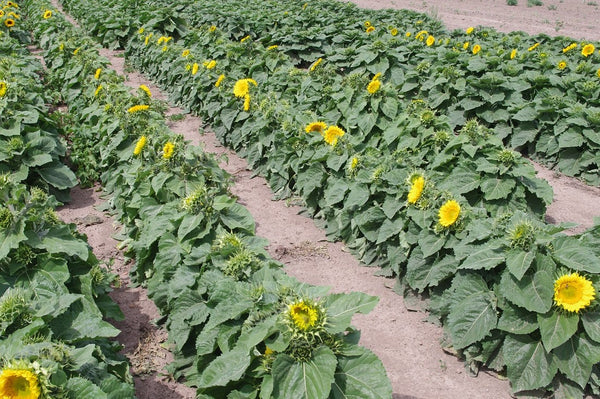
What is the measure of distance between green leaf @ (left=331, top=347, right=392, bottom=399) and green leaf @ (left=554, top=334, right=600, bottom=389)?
4.66 ft

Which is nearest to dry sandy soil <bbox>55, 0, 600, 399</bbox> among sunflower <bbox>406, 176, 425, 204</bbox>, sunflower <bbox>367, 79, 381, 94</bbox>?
sunflower <bbox>406, 176, 425, 204</bbox>

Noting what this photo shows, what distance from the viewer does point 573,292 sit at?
10.4 ft

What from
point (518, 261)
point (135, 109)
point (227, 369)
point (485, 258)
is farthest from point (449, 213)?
point (135, 109)

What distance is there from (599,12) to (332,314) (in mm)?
26646

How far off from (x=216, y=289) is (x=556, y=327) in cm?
209

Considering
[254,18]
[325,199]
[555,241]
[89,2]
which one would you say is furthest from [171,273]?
[89,2]

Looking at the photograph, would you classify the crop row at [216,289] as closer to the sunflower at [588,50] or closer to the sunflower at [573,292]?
the sunflower at [573,292]

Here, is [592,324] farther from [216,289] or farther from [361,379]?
[216,289]

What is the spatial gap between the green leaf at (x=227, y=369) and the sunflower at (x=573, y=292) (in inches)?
76.6

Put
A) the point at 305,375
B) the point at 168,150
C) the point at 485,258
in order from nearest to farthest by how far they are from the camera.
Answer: the point at 305,375 → the point at 485,258 → the point at 168,150

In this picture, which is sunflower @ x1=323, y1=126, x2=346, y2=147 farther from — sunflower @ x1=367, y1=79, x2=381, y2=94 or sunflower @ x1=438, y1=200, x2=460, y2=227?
sunflower @ x1=438, y1=200, x2=460, y2=227

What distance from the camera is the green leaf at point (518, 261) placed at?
3.23 metres

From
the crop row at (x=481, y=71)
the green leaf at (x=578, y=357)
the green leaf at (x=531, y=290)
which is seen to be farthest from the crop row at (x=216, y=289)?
the crop row at (x=481, y=71)

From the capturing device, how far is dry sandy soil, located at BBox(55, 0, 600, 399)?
3566 millimetres
